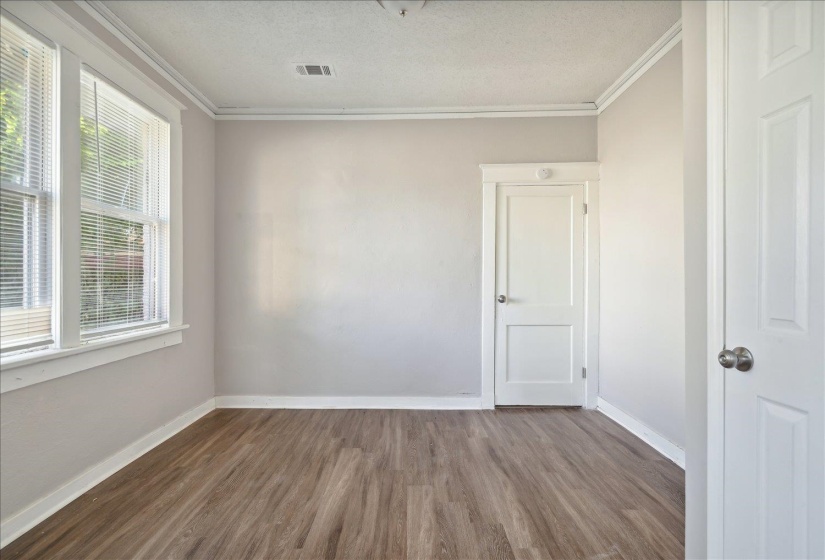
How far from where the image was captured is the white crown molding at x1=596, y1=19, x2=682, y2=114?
2.15 meters

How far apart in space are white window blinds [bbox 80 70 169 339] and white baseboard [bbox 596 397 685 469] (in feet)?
12.2

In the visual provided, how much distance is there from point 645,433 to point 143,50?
14.7 feet

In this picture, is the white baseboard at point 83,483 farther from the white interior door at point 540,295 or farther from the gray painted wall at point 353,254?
the white interior door at point 540,295

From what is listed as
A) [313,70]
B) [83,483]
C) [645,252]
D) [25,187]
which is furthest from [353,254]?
[645,252]

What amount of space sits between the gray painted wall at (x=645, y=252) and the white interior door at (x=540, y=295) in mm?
237

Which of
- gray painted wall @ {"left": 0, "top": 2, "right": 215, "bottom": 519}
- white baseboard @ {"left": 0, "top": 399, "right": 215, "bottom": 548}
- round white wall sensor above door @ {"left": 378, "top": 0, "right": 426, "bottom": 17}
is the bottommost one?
white baseboard @ {"left": 0, "top": 399, "right": 215, "bottom": 548}

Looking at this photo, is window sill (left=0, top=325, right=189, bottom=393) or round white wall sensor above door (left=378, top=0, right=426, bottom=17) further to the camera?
round white wall sensor above door (left=378, top=0, right=426, bottom=17)

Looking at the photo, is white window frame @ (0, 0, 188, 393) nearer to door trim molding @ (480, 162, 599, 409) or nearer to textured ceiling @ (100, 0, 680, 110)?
textured ceiling @ (100, 0, 680, 110)

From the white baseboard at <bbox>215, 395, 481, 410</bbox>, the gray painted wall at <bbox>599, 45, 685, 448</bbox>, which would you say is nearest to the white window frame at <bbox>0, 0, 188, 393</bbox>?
the white baseboard at <bbox>215, 395, 481, 410</bbox>

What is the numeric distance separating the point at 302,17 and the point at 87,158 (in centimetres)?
152

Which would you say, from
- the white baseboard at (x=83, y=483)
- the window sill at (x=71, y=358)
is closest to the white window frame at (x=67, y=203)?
the window sill at (x=71, y=358)

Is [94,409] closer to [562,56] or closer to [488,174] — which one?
[488,174]

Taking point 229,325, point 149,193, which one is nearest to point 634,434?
point 229,325

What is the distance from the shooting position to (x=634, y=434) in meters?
2.58
